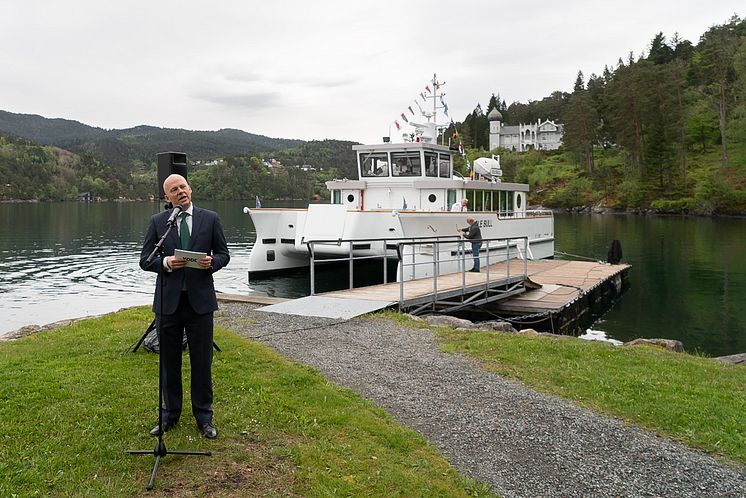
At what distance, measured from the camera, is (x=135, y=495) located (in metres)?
3.94

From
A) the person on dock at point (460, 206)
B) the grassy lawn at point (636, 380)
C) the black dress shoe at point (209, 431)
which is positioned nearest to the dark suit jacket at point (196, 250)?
the black dress shoe at point (209, 431)

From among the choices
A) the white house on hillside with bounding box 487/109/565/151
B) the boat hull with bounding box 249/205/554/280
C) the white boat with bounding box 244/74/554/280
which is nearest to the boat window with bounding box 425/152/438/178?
the white boat with bounding box 244/74/554/280

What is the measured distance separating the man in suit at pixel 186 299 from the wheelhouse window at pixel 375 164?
18.9 m

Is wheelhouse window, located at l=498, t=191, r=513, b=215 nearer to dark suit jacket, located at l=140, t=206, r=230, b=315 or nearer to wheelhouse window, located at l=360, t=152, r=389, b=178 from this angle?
wheelhouse window, located at l=360, t=152, r=389, b=178

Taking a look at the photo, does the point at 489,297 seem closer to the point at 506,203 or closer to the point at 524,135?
the point at 506,203

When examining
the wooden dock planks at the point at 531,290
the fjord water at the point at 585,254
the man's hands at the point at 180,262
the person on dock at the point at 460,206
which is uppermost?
the person on dock at the point at 460,206

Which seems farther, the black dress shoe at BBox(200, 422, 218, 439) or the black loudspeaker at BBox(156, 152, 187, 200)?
the black loudspeaker at BBox(156, 152, 187, 200)

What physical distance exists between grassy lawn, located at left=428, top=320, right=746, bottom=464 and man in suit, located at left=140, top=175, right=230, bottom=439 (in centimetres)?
373

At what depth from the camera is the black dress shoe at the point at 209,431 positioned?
4.87 metres

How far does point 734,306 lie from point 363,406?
18.2 metres

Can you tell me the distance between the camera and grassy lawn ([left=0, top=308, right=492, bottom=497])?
4.16 metres

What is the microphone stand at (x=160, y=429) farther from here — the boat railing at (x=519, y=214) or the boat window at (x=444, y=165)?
the boat railing at (x=519, y=214)

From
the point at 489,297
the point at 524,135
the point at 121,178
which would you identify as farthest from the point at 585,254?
the point at 121,178

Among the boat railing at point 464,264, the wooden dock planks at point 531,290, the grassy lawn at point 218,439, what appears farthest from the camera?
the wooden dock planks at point 531,290
